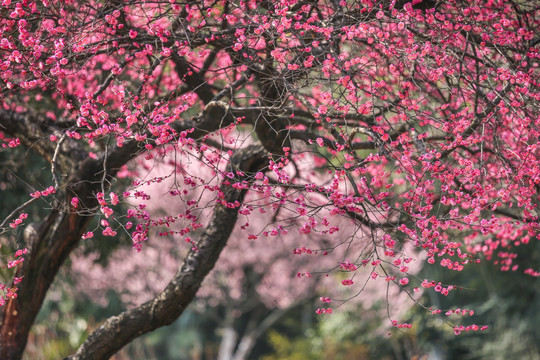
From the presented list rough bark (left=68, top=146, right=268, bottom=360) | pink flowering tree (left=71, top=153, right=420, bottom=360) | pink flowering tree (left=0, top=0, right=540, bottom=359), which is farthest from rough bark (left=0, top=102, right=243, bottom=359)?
pink flowering tree (left=71, top=153, right=420, bottom=360)

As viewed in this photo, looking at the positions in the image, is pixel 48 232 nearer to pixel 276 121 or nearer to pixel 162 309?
pixel 162 309

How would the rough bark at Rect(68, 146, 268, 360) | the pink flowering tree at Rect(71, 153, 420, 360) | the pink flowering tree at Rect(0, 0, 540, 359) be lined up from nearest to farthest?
the pink flowering tree at Rect(0, 0, 540, 359)
the rough bark at Rect(68, 146, 268, 360)
the pink flowering tree at Rect(71, 153, 420, 360)

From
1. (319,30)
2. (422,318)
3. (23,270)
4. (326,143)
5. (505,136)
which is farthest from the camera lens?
(422,318)

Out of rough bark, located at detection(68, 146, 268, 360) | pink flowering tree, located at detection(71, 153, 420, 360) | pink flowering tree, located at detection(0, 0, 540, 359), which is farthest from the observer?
pink flowering tree, located at detection(71, 153, 420, 360)

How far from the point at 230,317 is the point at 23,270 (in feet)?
37.9

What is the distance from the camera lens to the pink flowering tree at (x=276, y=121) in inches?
163

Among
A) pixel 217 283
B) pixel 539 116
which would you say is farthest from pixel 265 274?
pixel 539 116

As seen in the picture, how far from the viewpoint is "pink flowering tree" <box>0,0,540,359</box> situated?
415 centimetres

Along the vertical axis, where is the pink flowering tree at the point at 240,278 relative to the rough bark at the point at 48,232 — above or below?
above

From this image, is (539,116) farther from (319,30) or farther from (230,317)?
(230,317)

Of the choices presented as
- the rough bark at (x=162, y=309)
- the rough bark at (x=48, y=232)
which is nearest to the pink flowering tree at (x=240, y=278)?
the rough bark at (x=48, y=232)

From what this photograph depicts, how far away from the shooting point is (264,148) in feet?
18.0

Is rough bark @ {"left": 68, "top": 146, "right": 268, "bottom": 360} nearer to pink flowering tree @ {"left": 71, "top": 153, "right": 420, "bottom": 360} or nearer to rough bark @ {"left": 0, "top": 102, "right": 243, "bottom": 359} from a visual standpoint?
rough bark @ {"left": 0, "top": 102, "right": 243, "bottom": 359}

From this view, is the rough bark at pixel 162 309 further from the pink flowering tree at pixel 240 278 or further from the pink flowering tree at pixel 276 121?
the pink flowering tree at pixel 240 278
